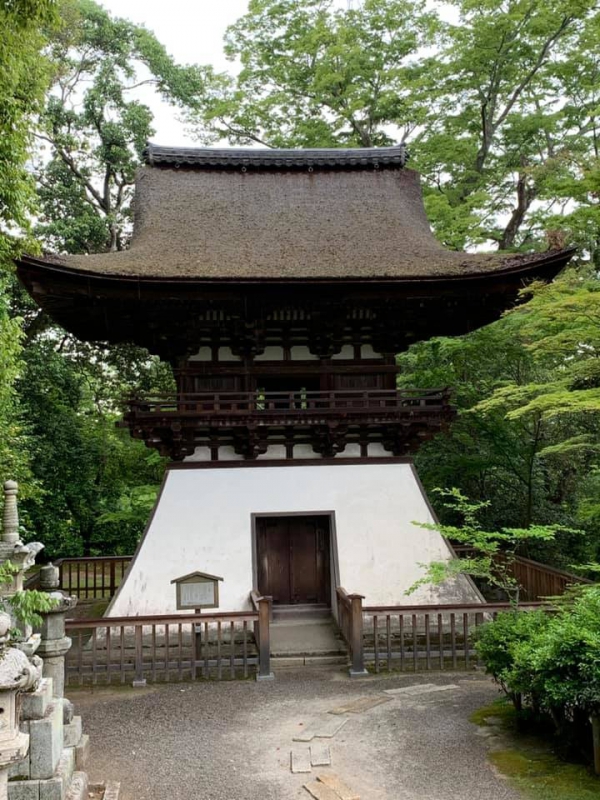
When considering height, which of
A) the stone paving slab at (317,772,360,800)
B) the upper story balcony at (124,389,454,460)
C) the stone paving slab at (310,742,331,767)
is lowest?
the stone paving slab at (310,742,331,767)

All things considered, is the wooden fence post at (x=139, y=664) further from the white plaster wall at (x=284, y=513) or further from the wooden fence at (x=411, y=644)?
the wooden fence at (x=411, y=644)

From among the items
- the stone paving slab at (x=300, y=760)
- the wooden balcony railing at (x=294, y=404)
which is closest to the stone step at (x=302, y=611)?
the wooden balcony railing at (x=294, y=404)

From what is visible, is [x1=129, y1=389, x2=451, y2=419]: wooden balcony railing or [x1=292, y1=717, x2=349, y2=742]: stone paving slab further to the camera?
[x1=129, y1=389, x2=451, y2=419]: wooden balcony railing

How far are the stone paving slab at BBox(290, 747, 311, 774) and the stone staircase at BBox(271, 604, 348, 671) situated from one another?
273 centimetres

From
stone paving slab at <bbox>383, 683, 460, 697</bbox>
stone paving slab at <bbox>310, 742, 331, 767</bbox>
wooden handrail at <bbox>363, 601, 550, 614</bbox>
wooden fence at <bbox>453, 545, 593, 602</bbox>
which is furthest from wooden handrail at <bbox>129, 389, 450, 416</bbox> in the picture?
stone paving slab at <bbox>310, 742, 331, 767</bbox>

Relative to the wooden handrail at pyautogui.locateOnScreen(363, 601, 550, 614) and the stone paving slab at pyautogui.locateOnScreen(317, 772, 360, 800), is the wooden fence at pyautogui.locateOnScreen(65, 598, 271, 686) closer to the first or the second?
the wooden handrail at pyautogui.locateOnScreen(363, 601, 550, 614)

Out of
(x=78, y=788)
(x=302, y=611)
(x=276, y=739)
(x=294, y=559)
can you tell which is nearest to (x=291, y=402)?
(x=294, y=559)

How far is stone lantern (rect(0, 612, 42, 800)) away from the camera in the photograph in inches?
115

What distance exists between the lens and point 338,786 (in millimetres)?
5035

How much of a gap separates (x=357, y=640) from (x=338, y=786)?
9.89 feet

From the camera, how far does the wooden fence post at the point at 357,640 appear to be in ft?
26.3

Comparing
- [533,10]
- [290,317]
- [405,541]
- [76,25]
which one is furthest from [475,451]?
[76,25]

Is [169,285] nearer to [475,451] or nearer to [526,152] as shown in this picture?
[475,451]

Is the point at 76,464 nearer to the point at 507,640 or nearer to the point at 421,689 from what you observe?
Answer: the point at 421,689
